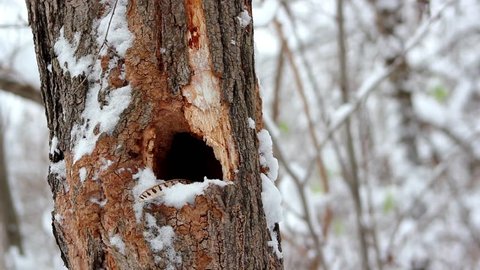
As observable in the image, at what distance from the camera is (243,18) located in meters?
1.07

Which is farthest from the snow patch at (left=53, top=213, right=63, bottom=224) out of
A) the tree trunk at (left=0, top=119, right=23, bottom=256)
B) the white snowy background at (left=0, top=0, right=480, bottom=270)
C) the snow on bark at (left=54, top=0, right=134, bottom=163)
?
the tree trunk at (left=0, top=119, right=23, bottom=256)

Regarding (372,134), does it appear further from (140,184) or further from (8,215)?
(140,184)

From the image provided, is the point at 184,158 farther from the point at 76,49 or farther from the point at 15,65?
Result: the point at 15,65

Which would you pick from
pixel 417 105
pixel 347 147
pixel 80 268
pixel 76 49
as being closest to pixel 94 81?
pixel 76 49

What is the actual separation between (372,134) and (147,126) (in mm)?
5128

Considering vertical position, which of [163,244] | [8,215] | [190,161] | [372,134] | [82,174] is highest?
[372,134]

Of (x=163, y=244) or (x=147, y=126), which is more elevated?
(x=147, y=126)

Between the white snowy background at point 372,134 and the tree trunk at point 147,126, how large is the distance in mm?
1299

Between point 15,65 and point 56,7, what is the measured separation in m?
1.64

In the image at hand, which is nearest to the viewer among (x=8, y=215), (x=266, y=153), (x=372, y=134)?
(x=266, y=153)

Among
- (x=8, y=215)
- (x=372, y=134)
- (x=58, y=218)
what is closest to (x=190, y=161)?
(x=58, y=218)

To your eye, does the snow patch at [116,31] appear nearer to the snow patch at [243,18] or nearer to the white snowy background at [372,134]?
the snow patch at [243,18]

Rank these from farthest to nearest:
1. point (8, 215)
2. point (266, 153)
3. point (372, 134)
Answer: point (372, 134) < point (8, 215) < point (266, 153)

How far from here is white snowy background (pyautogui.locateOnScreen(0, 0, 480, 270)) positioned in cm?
300
